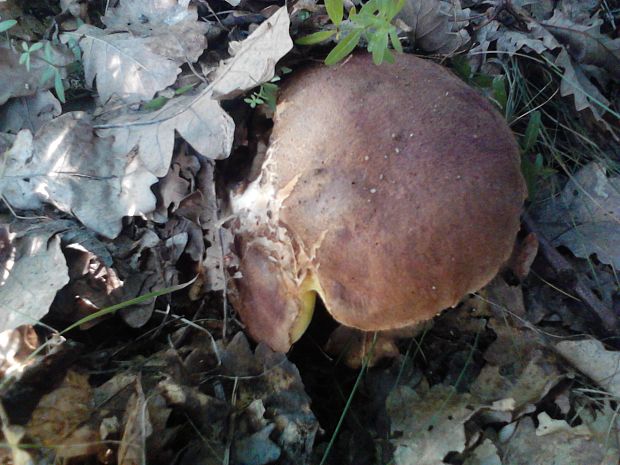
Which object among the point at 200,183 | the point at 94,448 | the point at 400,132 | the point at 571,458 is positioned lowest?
the point at 571,458

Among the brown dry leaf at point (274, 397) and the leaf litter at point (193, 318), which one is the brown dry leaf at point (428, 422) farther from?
the brown dry leaf at point (274, 397)

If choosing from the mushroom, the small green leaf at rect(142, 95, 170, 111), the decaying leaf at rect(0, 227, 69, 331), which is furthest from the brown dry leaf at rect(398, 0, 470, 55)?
the decaying leaf at rect(0, 227, 69, 331)

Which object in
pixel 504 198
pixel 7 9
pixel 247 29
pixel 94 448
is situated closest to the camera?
pixel 94 448

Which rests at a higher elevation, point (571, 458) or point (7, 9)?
point (7, 9)

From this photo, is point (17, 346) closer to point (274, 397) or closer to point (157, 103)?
point (274, 397)

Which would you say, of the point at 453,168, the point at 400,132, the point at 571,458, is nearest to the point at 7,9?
the point at 400,132

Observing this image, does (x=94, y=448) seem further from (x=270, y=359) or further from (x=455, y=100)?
(x=455, y=100)

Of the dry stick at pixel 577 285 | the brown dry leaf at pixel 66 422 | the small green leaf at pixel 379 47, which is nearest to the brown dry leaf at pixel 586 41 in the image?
the dry stick at pixel 577 285
